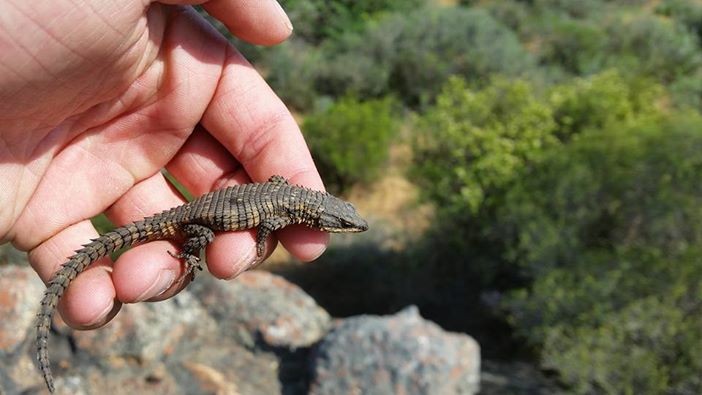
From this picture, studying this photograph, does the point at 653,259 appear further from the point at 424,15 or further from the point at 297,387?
the point at 424,15

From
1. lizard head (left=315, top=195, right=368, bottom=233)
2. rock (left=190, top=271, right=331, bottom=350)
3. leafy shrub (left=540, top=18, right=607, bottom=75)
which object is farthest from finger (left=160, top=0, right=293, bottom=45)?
leafy shrub (left=540, top=18, right=607, bottom=75)

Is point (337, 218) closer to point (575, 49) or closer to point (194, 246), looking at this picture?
point (194, 246)

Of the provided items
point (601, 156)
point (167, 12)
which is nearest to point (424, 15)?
point (601, 156)

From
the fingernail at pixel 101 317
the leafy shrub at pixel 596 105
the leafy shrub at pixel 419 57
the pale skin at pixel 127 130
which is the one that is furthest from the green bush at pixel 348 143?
the fingernail at pixel 101 317

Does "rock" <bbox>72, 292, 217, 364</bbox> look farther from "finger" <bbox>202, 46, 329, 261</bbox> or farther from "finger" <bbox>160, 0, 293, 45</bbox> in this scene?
"finger" <bbox>160, 0, 293, 45</bbox>

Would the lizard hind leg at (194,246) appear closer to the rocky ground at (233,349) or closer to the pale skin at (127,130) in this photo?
the pale skin at (127,130)
